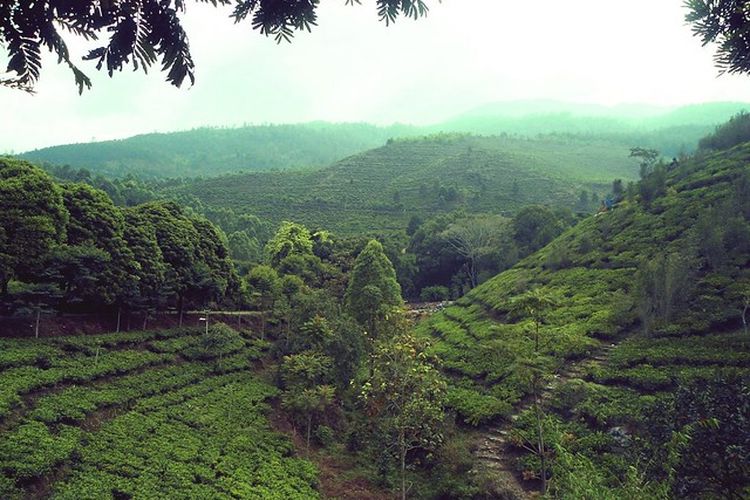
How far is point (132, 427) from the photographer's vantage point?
1773cm

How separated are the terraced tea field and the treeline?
2.57m

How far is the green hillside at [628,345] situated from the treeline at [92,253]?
671 inches

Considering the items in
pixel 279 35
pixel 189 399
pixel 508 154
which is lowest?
pixel 189 399

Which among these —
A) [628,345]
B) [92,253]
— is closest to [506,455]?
[628,345]

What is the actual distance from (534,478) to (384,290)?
45.7ft

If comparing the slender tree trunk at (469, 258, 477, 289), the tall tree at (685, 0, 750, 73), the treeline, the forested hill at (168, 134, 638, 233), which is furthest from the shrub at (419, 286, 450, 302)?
the tall tree at (685, 0, 750, 73)

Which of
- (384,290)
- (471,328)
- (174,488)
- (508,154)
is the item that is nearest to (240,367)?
(384,290)

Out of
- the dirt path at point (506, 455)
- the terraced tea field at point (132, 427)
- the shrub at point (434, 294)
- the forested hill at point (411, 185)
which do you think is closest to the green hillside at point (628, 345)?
the dirt path at point (506, 455)

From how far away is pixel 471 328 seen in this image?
112 feet

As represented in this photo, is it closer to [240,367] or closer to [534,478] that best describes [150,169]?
[240,367]

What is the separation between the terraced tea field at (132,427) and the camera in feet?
45.8

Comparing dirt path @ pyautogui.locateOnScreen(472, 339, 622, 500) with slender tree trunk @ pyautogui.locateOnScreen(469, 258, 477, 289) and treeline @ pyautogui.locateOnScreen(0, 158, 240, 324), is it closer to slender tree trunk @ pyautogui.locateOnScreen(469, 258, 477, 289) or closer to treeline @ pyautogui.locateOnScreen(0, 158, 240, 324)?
treeline @ pyautogui.locateOnScreen(0, 158, 240, 324)

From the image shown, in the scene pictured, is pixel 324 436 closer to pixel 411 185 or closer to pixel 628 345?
pixel 628 345

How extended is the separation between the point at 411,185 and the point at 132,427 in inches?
3761
